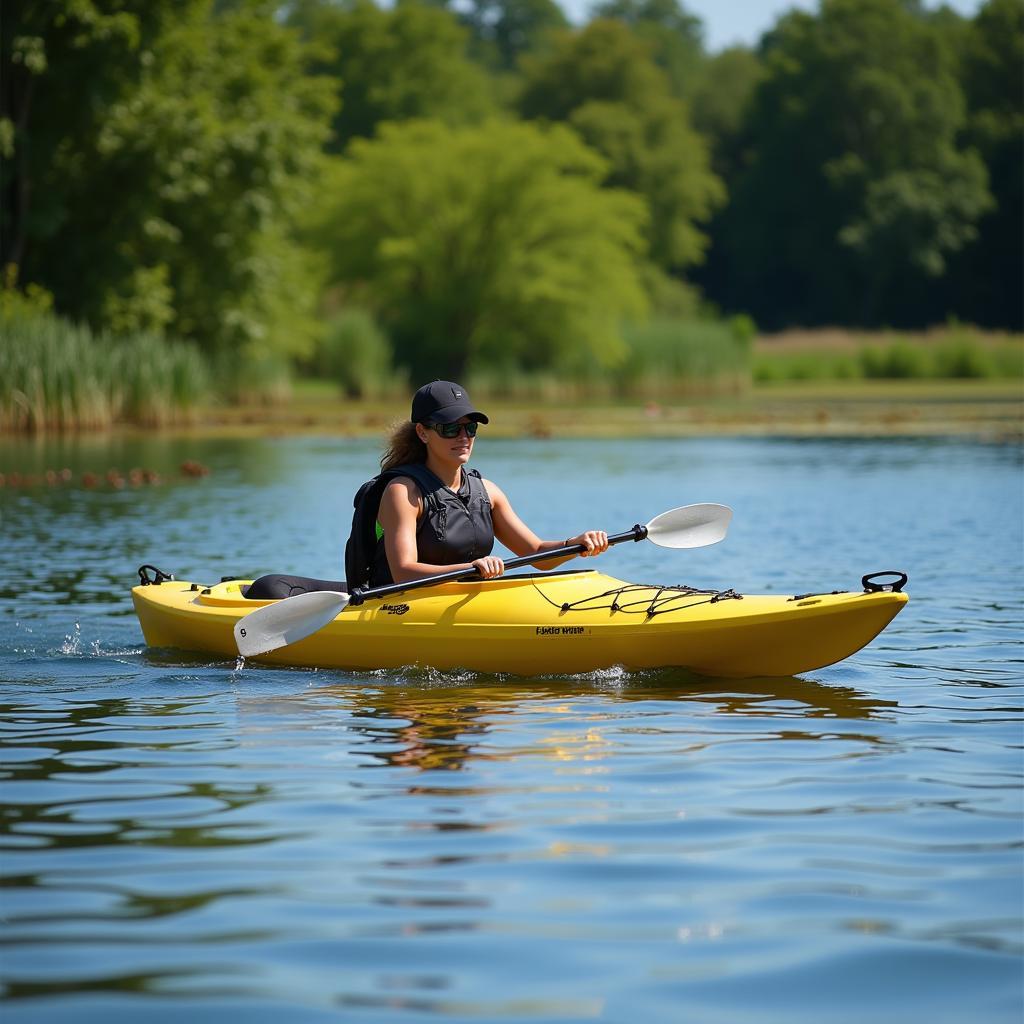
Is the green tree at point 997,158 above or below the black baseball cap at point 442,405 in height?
above

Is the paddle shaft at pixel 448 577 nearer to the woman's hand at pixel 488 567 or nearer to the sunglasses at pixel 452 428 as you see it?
the woman's hand at pixel 488 567

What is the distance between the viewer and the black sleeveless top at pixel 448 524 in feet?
24.7

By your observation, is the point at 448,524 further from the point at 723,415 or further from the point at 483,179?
the point at 483,179

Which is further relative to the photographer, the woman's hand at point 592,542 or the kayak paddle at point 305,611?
the woman's hand at point 592,542

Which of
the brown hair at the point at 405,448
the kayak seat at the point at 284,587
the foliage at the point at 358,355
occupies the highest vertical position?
the foliage at the point at 358,355

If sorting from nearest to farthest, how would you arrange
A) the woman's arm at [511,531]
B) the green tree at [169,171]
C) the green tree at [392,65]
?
the woman's arm at [511,531] < the green tree at [169,171] < the green tree at [392,65]

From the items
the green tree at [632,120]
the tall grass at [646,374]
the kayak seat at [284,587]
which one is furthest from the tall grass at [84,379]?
the green tree at [632,120]

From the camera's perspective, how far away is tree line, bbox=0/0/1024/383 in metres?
30.2

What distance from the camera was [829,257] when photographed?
2758 inches

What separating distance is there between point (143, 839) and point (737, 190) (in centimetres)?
7100

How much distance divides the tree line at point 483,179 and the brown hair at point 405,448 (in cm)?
2146

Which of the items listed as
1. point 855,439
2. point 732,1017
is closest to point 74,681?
point 732,1017

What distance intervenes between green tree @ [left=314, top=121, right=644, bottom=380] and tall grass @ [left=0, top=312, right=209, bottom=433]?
51.2 ft

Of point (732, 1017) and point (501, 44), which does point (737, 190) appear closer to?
point (501, 44)
